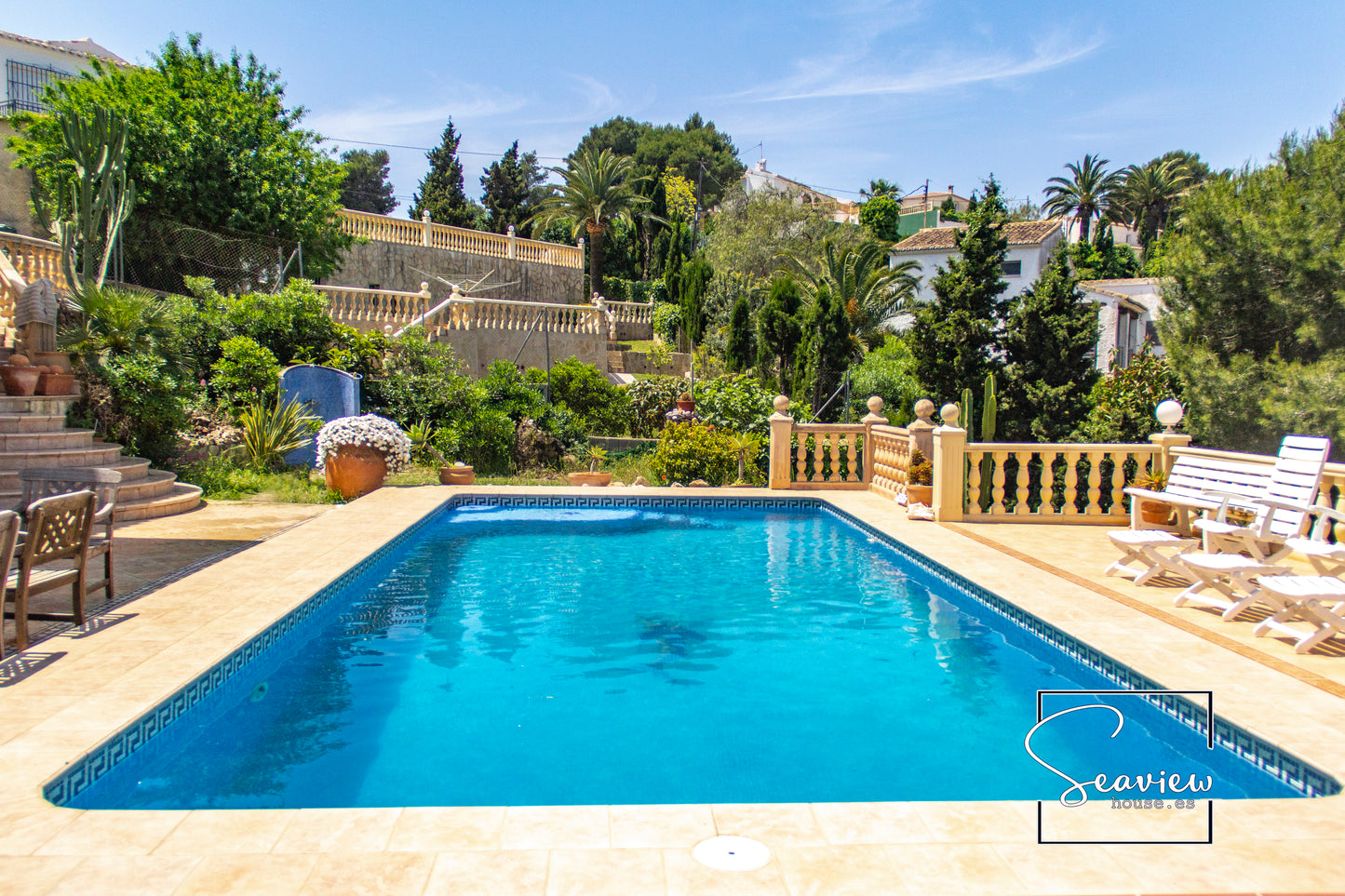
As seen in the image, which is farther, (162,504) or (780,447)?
(780,447)

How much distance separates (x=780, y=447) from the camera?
41.9 ft

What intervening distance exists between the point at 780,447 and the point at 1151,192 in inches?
1901

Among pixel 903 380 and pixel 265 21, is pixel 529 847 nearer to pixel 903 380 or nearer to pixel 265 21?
pixel 265 21

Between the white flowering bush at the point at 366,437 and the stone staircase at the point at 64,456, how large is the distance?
187 centimetres

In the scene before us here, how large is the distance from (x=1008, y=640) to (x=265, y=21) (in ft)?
63.7

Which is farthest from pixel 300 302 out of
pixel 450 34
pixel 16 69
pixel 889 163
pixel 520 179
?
pixel 889 163

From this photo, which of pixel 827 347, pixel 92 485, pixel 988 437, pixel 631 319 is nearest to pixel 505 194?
pixel 631 319

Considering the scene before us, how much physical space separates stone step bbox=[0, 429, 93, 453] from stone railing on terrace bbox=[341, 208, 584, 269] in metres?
16.6

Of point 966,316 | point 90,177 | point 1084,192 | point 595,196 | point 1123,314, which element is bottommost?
point 966,316

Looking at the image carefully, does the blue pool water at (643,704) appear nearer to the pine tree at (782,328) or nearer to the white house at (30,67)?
the pine tree at (782,328)

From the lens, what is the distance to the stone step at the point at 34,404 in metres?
9.70

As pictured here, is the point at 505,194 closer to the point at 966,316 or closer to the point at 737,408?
the point at 966,316

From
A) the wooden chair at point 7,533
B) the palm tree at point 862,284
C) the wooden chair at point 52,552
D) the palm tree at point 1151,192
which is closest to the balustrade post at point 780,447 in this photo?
the wooden chair at point 52,552

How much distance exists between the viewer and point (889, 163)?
46.0 m
